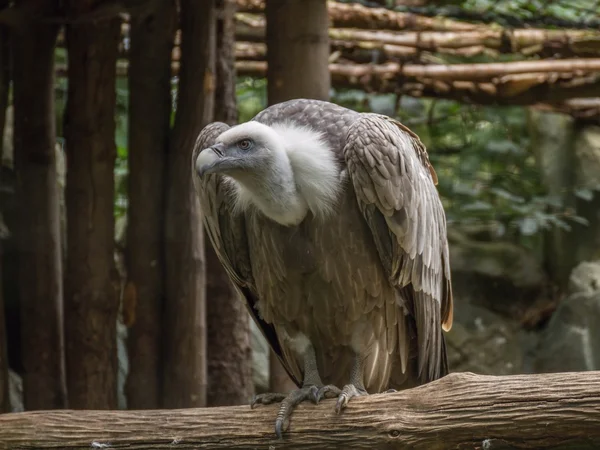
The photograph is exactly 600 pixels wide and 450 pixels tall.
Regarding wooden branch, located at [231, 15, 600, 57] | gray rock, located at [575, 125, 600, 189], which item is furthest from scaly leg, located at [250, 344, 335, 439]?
gray rock, located at [575, 125, 600, 189]

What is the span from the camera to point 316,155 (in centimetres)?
369

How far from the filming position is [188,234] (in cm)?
505

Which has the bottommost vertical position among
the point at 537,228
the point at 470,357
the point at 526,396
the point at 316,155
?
the point at 470,357

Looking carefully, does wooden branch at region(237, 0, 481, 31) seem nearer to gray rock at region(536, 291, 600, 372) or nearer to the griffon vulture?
the griffon vulture

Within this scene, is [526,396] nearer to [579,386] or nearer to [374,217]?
[579,386]

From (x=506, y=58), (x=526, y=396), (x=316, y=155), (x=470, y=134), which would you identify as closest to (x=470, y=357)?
(x=470, y=134)

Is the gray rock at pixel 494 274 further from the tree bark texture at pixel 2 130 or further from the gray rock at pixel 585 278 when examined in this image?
the tree bark texture at pixel 2 130

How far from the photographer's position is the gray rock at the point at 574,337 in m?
7.39

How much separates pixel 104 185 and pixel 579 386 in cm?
306

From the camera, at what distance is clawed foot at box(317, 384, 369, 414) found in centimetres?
334

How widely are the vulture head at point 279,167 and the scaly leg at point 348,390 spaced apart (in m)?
0.67

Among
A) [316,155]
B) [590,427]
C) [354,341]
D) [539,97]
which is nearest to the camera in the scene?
[590,427]

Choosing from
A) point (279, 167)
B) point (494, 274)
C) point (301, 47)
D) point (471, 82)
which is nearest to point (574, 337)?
point (494, 274)

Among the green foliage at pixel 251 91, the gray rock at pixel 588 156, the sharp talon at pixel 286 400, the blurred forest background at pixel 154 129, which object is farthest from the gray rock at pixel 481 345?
the sharp talon at pixel 286 400
